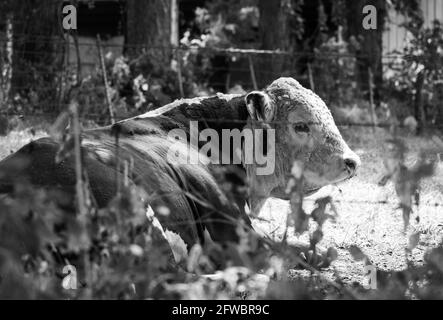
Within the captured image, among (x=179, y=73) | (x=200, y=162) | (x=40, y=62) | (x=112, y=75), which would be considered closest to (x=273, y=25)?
(x=179, y=73)

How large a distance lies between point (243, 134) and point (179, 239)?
4.69 ft

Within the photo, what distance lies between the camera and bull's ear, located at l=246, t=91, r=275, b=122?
19.4 feet

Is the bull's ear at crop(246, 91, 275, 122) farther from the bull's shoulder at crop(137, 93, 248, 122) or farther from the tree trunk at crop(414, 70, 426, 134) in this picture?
the tree trunk at crop(414, 70, 426, 134)

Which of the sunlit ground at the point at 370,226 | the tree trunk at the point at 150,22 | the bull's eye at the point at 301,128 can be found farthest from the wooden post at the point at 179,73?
the bull's eye at the point at 301,128

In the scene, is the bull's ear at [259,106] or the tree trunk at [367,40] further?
the tree trunk at [367,40]

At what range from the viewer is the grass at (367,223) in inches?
224

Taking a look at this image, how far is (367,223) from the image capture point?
7.09 metres

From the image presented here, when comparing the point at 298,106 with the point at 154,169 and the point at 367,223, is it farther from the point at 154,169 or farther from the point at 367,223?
the point at 154,169

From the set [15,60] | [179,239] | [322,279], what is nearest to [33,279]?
[322,279]

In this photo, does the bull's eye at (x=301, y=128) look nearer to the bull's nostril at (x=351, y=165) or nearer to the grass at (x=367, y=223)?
the bull's nostril at (x=351, y=165)

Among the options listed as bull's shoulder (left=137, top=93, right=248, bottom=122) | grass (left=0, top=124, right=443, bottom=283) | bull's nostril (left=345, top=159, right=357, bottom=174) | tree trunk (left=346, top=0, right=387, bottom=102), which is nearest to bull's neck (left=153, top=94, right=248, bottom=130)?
bull's shoulder (left=137, top=93, right=248, bottom=122)

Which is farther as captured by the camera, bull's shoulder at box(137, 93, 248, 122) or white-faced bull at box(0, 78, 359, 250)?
bull's shoulder at box(137, 93, 248, 122)

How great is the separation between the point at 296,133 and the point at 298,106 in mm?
177

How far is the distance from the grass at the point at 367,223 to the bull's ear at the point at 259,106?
57 cm
